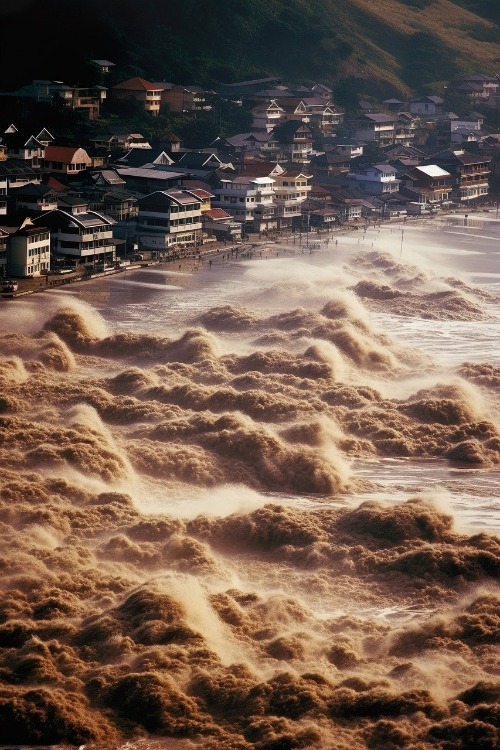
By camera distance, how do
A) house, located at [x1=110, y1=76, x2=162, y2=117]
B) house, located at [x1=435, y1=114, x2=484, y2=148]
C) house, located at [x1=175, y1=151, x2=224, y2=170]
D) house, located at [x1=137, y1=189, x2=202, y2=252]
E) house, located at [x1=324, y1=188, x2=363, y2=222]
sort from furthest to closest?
1. house, located at [x1=435, y1=114, x2=484, y2=148]
2. house, located at [x1=110, y1=76, x2=162, y2=117]
3. house, located at [x1=324, y1=188, x2=363, y2=222]
4. house, located at [x1=175, y1=151, x2=224, y2=170]
5. house, located at [x1=137, y1=189, x2=202, y2=252]

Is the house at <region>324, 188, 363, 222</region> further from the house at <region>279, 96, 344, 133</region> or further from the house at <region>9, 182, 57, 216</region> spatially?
the house at <region>9, 182, 57, 216</region>

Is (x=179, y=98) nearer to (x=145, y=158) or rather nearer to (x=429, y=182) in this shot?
(x=429, y=182)

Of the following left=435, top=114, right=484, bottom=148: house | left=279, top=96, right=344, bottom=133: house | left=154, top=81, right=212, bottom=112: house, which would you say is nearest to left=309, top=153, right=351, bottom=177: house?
left=279, top=96, right=344, bottom=133: house

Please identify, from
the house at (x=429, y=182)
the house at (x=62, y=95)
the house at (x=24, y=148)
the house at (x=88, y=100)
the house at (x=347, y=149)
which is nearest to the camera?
the house at (x=24, y=148)

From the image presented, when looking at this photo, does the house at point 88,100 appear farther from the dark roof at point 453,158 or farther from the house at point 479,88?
the house at point 479,88

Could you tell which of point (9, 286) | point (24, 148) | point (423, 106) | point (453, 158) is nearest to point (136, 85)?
point (24, 148)

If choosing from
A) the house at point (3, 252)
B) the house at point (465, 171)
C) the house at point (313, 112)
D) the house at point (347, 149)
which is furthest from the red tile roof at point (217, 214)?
the house at point (465, 171)
